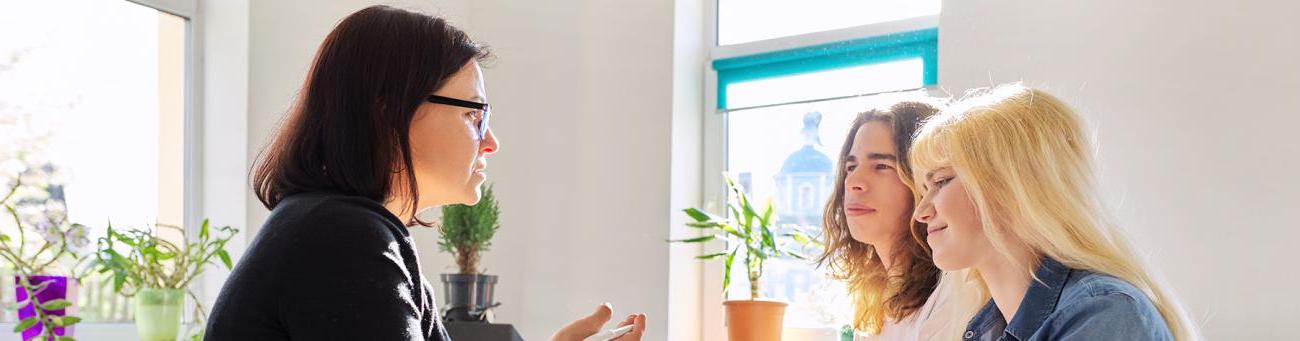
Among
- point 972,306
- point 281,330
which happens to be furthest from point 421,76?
point 972,306

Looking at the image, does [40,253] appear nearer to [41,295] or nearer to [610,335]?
[41,295]

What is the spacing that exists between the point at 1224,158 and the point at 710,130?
1.67 meters

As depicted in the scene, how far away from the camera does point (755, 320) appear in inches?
134

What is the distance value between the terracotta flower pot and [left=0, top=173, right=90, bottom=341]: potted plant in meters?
1.65

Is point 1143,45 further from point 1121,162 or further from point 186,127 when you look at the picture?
point 186,127

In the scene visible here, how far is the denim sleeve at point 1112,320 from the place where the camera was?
1.46 m

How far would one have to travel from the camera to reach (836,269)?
9.28ft

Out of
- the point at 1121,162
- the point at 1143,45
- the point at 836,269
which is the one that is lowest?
the point at 836,269

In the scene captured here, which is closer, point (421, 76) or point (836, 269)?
point (421, 76)

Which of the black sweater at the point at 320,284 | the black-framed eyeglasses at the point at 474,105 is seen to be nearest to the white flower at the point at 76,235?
the black-framed eyeglasses at the point at 474,105

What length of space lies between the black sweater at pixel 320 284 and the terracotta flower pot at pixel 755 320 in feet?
7.09

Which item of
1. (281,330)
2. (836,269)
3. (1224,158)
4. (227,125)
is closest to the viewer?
(281,330)

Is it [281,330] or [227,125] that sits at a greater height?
[227,125]

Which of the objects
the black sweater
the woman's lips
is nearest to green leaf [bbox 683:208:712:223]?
the woman's lips
